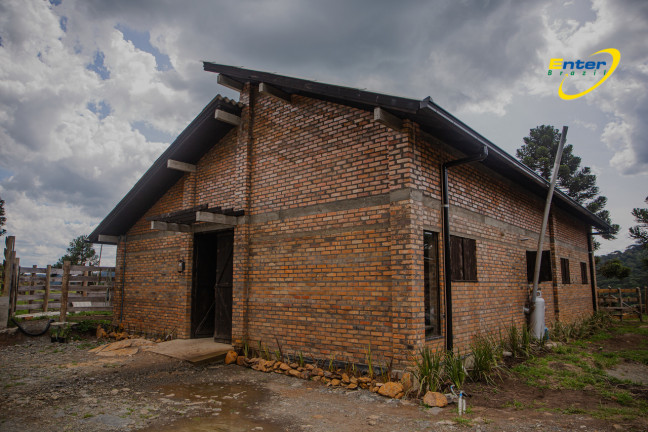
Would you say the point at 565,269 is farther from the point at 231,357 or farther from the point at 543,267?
the point at 231,357

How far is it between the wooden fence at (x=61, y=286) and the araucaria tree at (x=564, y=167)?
2459 centimetres

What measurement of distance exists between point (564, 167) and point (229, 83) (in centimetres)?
2333

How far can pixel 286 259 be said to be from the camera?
7.72 metres

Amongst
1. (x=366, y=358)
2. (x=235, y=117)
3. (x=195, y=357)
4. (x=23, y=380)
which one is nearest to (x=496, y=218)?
(x=366, y=358)

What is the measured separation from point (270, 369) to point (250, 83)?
6.36 meters

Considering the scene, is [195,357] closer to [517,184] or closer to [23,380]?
[23,380]

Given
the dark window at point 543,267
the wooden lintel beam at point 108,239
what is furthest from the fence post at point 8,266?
the dark window at point 543,267

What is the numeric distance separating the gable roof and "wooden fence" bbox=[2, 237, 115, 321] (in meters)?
1.31

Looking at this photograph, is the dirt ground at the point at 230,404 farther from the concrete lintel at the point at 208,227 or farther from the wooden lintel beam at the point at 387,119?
the wooden lintel beam at the point at 387,119

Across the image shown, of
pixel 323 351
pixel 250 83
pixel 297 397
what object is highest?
pixel 250 83

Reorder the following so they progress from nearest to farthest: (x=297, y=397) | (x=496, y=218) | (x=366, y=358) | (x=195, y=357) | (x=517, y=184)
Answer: (x=297, y=397) → (x=366, y=358) → (x=195, y=357) → (x=496, y=218) → (x=517, y=184)

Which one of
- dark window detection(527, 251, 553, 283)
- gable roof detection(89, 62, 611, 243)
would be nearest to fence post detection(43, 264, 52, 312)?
gable roof detection(89, 62, 611, 243)

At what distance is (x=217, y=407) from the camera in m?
5.38

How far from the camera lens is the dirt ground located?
4629 millimetres
